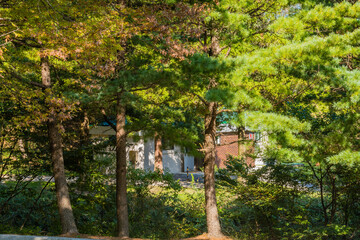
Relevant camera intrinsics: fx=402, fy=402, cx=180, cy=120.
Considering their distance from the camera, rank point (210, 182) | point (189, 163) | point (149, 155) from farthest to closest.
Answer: point (189, 163) → point (149, 155) → point (210, 182)

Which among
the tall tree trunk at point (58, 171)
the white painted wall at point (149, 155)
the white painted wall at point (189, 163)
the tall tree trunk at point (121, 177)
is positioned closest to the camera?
the tall tree trunk at point (58, 171)

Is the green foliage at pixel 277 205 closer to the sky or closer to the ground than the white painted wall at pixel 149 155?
closer to the ground

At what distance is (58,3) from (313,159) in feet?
23.8

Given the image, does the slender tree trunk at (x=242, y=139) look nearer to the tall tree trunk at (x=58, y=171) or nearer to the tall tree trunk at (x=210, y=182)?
the tall tree trunk at (x=210, y=182)

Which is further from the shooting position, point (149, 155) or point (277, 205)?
point (149, 155)

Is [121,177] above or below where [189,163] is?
below

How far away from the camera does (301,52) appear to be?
9.12 meters

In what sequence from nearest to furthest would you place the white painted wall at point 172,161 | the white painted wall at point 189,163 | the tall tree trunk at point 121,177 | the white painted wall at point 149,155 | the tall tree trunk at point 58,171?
the tall tree trunk at point 58,171
the tall tree trunk at point 121,177
the white painted wall at point 149,155
the white painted wall at point 172,161
the white painted wall at point 189,163

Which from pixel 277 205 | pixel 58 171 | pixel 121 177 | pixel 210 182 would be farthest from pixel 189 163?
pixel 58 171

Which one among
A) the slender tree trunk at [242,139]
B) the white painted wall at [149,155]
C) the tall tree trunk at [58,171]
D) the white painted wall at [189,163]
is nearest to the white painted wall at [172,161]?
the white painted wall at [189,163]

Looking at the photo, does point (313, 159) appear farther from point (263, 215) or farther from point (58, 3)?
point (58, 3)

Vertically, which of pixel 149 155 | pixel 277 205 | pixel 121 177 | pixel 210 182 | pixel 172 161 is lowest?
pixel 277 205

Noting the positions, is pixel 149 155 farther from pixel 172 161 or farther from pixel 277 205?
pixel 277 205

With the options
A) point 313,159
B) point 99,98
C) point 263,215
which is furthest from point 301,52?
point 263,215
